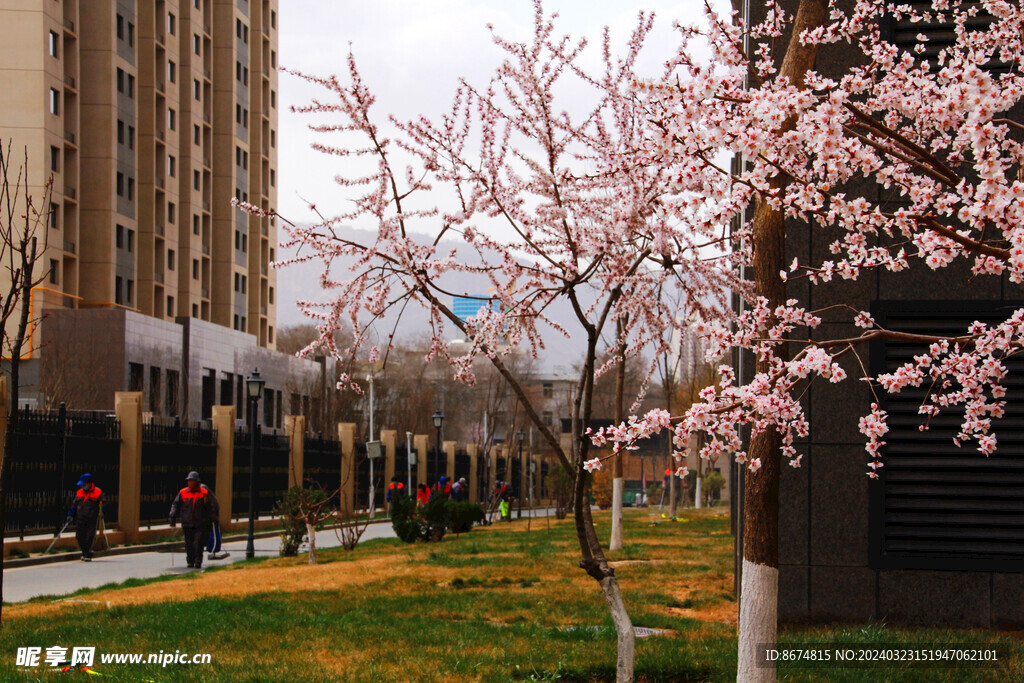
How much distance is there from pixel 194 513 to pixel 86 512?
2940 millimetres

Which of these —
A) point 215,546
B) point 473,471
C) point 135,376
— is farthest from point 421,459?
point 215,546

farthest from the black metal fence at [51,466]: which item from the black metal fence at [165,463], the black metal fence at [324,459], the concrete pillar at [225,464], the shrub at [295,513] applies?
the black metal fence at [324,459]

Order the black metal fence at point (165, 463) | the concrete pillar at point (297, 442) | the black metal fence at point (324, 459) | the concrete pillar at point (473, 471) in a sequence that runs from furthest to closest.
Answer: the concrete pillar at point (473, 471), the black metal fence at point (324, 459), the concrete pillar at point (297, 442), the black metal fence at point (165, 463)

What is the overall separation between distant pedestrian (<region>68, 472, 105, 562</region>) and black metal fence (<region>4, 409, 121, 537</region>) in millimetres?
1168

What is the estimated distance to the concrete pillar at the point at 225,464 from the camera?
3144cm

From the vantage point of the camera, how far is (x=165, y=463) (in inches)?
1089

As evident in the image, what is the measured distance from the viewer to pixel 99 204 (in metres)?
54.6

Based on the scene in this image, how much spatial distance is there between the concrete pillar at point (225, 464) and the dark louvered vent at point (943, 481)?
24816 mm

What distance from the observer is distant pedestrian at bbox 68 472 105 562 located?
2050 cm

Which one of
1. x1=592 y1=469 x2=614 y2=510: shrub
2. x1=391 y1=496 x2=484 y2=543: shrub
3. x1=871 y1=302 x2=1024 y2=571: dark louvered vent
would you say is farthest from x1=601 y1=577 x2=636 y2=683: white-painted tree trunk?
x1=592 y1=469 x2=614 y2=510: shrub

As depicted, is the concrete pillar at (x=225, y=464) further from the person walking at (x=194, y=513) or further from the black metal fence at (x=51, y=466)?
the person walking at (x=194, y=513)

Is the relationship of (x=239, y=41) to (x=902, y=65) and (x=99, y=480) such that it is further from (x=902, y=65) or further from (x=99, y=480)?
(x=902, y=65)

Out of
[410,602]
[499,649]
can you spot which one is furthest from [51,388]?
[499,649]

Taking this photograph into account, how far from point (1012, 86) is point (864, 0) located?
2816mm
